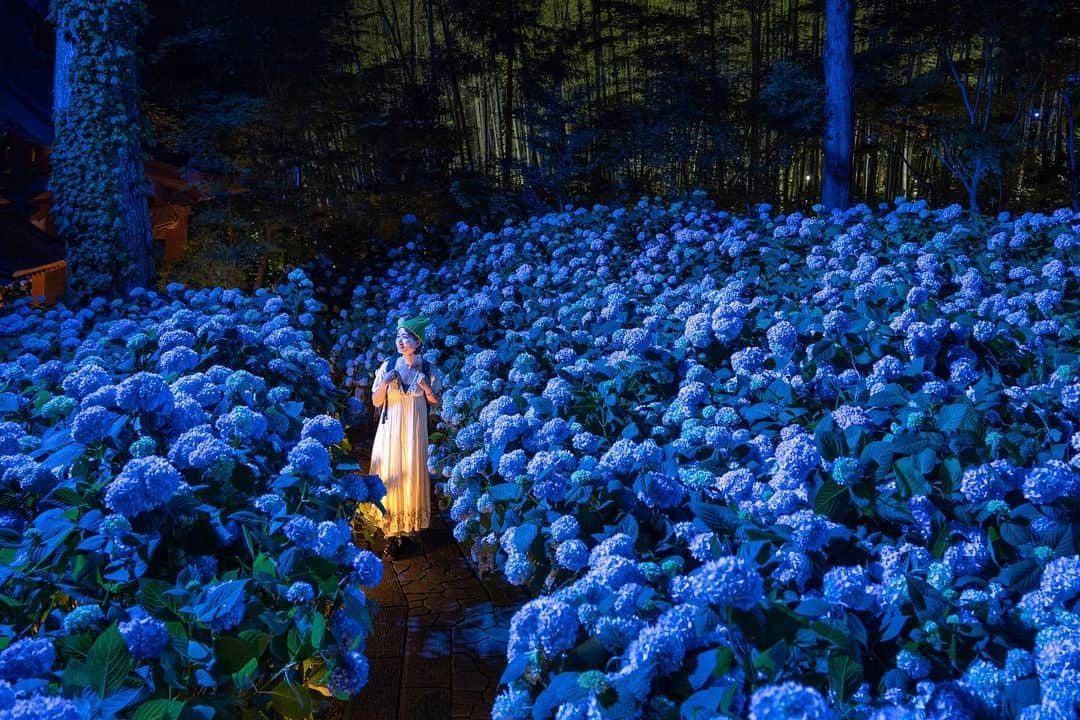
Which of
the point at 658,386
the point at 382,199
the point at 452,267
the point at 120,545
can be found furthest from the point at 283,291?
the point at 120,545

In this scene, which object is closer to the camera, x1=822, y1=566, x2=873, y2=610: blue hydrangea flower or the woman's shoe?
x1=822, y1=566, x2=873, y2=610: blue hydrangea flower

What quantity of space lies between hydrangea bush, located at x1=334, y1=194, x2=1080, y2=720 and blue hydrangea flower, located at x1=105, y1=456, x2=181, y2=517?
0.93m

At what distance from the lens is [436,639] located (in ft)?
11.6

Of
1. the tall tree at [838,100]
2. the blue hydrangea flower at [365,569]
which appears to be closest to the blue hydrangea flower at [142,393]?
the blue hydrangea flower at [365,569]

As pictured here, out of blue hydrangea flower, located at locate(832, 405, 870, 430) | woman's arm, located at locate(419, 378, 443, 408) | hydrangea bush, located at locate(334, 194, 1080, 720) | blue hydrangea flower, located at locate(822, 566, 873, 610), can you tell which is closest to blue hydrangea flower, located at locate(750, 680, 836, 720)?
hydrangea bush, located at locate(334, 194, 1080, 720)

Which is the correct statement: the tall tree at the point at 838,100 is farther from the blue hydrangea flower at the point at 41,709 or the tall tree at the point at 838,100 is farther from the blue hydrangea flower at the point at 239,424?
the blue hydrangea flower at the point at 41,709

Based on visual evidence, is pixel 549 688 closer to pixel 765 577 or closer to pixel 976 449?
pixel 765 577

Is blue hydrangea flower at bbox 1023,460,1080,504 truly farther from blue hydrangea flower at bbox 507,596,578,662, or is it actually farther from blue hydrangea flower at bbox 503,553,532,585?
blue hydrangea flower at bbox 503,553,532,585

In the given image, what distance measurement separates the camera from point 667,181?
1053 centimetres

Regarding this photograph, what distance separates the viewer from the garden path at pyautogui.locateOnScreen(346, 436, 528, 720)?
120 inches

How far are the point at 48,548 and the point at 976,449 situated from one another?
237 centimetres

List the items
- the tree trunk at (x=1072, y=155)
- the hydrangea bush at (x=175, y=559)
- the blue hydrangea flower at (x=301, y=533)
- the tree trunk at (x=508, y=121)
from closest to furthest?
1. the hydrangea bush at (x=175, y=559)
2. the blue hydrangea flower at (x=301, y=533)
3. the tree trunk at (x=1072, y=155)
4. the tree trunk at (x=508, y=121)

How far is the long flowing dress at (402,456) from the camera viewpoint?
14.5 ft

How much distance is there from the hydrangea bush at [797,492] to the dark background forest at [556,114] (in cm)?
508
